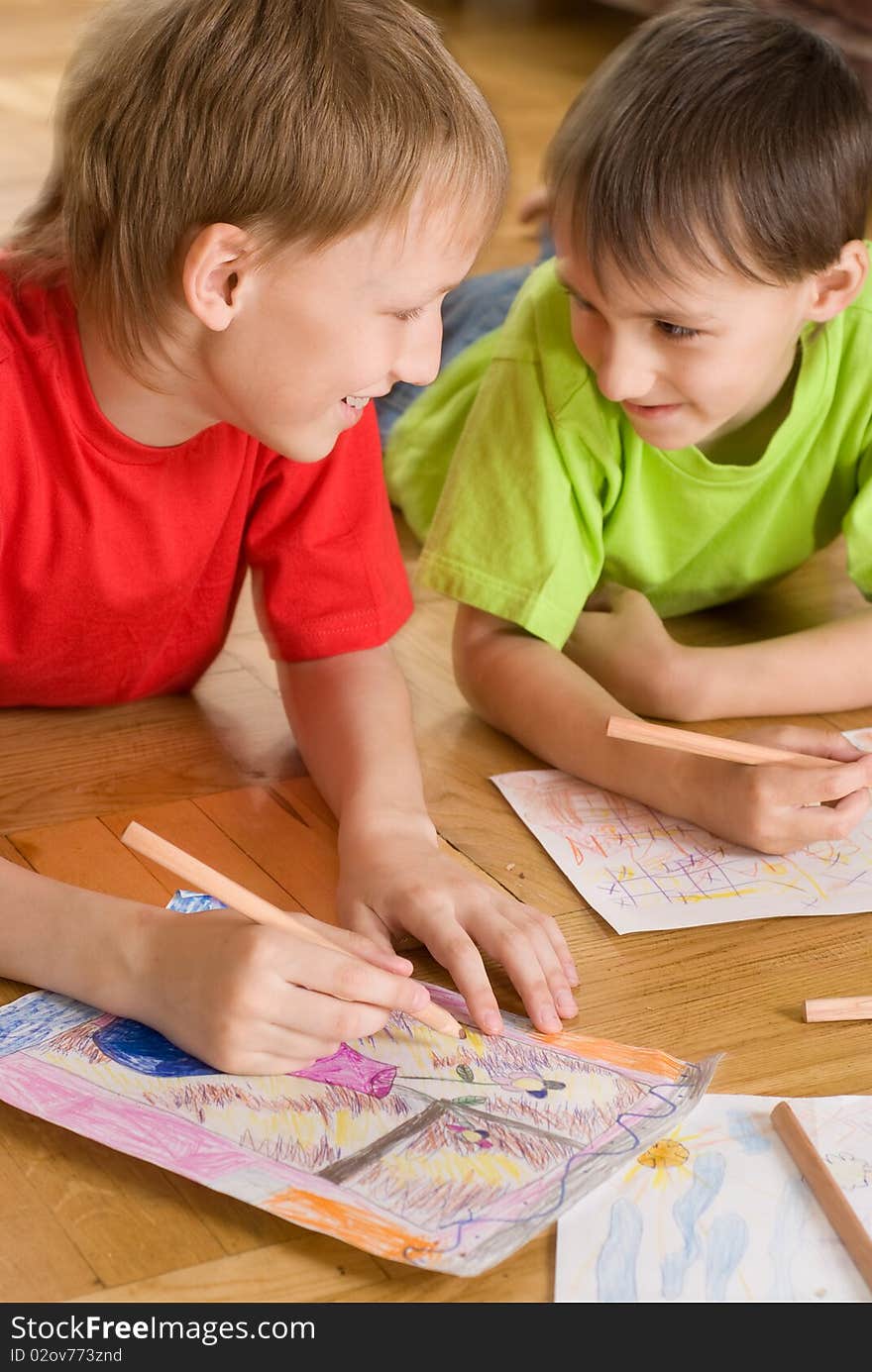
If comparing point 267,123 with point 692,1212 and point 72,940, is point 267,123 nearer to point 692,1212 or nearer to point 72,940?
point 72,940

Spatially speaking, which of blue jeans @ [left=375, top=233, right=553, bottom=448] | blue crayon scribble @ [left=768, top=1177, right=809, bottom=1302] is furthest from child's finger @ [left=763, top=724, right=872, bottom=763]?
blue jeans @ [left=375, top=233, right=553, bottom=448]

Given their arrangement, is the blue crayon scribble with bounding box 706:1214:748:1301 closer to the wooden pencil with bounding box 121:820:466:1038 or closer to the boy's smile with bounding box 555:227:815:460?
the wooden pencil with bounding box 121:820:466:1038

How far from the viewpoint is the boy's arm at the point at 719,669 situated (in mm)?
1083

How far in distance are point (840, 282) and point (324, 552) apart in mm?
378

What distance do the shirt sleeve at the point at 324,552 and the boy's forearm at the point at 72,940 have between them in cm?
28

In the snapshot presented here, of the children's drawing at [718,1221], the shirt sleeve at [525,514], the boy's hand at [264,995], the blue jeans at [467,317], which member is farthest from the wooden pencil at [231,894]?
the blue jeans at [467,317]

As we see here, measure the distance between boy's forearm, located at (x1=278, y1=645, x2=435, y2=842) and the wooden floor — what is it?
3 centimetres

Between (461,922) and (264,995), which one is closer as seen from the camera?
(264,995)

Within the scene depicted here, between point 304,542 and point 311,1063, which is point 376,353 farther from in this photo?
point 311,1063

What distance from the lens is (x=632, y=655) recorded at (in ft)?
3.58

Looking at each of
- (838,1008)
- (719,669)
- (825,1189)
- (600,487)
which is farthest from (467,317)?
(825,1189)

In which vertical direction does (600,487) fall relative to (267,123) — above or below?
below

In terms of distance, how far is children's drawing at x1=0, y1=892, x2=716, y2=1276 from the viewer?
0.65 meters

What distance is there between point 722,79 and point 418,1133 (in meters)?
0.64
